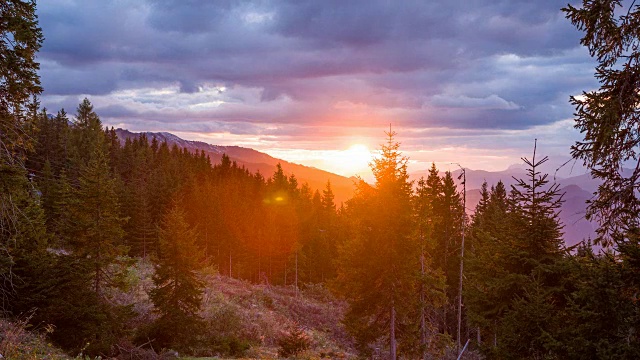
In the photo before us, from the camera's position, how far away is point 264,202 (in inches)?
3287

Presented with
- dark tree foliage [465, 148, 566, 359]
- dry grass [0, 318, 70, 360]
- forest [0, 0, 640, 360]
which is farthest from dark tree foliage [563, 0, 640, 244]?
dry grass [0, 318, 70, 360]

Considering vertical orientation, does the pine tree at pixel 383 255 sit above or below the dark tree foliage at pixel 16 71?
below

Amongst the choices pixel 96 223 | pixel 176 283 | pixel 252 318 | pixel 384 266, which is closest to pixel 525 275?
pixel 384 266

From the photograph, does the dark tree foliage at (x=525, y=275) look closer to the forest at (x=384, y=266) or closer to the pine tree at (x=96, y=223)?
Answer: the forest at (x=384, y=266)

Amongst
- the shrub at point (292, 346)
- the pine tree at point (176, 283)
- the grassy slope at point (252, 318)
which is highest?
the pine tree at point (176, 283)

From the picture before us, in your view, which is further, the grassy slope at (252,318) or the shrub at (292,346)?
the grassy slope at (252,318)

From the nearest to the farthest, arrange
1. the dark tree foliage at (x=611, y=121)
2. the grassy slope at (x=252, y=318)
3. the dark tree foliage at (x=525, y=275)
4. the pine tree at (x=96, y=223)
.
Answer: the dark tree foliage at (x=611, y=121) < the dark tree foliage at (x=525, y=275) < the pine tree at (x=96, y=223) < the grassy slope at (x=252, y=318)

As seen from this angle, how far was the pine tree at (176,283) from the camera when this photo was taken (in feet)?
77.5

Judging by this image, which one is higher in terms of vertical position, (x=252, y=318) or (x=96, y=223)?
(x=96, y=223)

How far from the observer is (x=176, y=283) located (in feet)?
80.0

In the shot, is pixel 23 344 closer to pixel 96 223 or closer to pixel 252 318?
pixel 96 223

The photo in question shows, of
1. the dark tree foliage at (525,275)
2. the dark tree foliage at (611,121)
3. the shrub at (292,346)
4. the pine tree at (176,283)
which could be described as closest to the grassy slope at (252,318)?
the shrub at (292,346)

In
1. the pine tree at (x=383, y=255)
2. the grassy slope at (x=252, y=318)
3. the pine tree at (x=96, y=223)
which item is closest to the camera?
the pine tree at (x=383, y=255)

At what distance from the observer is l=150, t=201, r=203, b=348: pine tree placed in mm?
23625
